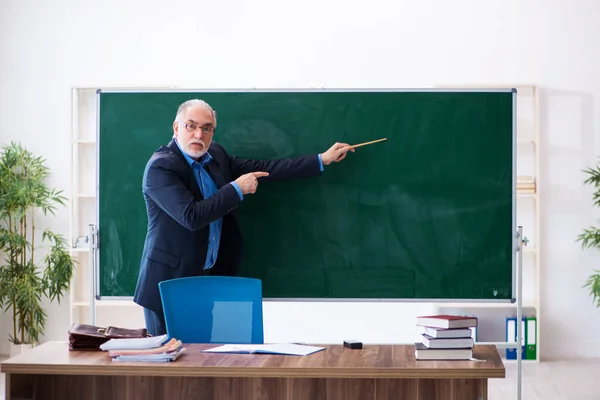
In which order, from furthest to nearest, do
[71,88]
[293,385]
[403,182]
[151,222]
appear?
[71,88] < [403,182] < [151,222] < [293,385]

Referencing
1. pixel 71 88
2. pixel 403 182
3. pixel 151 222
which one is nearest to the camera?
pixel 151 222

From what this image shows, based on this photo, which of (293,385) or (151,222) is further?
(151,222)

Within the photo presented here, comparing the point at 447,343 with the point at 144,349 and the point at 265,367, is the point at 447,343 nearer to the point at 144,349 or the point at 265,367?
the point at 265,367

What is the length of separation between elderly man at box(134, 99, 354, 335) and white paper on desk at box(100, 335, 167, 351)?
917mm

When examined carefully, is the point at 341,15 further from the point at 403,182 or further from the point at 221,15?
the point at 403,182

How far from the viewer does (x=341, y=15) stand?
7.00 metres

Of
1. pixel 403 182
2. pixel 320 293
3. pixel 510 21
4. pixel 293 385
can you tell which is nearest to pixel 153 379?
pixel 293 385

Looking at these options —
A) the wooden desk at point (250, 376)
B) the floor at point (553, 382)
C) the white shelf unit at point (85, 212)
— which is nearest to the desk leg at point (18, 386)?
the wooden desk at point (250, 376)

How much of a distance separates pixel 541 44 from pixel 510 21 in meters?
0.31

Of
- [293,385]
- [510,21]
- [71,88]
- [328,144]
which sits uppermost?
[510,21]

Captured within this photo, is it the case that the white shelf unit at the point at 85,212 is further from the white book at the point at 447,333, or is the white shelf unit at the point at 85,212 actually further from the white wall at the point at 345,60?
the white book at the point at 447,333

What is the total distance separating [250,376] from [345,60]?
437cm

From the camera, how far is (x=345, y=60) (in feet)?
22.9

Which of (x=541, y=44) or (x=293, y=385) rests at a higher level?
(x=541, y=44)
